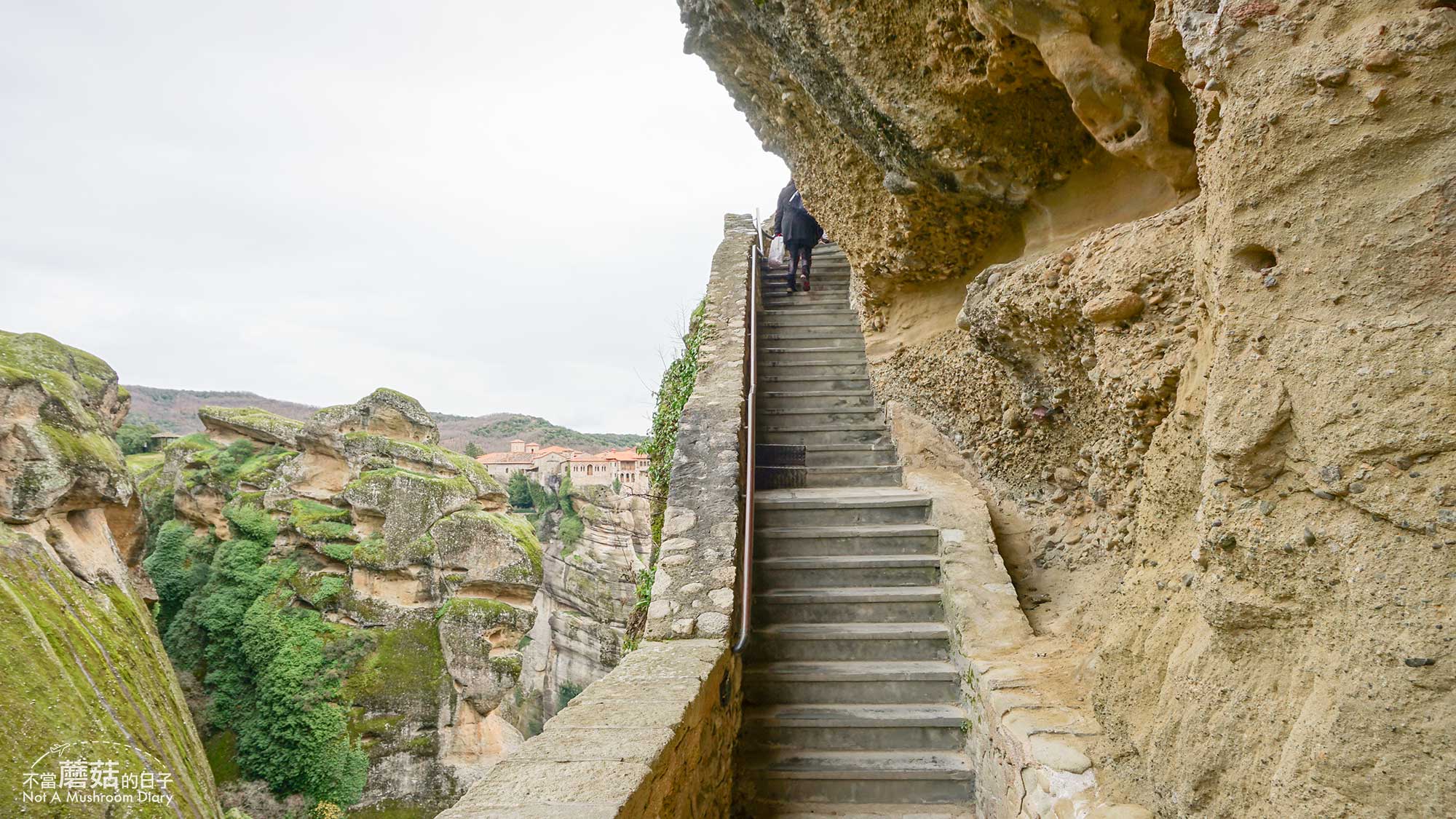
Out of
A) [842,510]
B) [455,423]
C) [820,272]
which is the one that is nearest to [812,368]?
[820,272]

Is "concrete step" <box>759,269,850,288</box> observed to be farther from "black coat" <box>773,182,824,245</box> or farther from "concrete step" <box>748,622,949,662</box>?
"concrete step" <box>748,622,949,662</box>

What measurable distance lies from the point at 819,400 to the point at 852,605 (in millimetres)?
2738

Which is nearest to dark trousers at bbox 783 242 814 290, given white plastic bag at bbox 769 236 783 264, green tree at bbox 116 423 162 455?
white plastic bag at bbox 769 236 783 264

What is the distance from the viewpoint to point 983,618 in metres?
3.67

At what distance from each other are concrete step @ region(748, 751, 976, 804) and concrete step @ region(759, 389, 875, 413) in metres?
3.43

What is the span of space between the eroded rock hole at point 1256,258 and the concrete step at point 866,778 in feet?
8.72

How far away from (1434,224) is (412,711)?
17162 mm

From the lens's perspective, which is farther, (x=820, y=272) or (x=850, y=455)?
(x=820, y=272)

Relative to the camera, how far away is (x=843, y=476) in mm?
5715

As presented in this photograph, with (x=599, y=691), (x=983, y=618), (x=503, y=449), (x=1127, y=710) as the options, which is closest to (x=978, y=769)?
(x=983, y=618)

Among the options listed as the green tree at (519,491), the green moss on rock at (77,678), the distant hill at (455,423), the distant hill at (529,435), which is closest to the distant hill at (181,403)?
the distant hill at (455,423)

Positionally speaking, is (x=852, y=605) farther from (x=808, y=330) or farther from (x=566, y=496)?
(x=566, y=496)

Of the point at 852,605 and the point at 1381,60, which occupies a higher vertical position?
the point at 1381,60

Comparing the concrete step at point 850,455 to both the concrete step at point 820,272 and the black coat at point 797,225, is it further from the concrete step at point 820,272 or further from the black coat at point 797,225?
the concrete step at point 820,272
